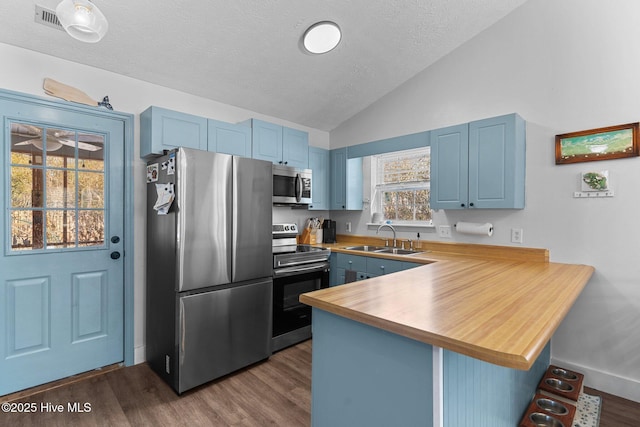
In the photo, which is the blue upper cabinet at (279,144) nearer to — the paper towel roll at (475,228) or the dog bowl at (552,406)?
the paper towel roll at (475,228)

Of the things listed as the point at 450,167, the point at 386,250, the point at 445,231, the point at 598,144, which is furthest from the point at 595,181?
the point at 386,250

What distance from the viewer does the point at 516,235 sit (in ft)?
9.34

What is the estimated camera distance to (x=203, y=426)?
196 centimetres

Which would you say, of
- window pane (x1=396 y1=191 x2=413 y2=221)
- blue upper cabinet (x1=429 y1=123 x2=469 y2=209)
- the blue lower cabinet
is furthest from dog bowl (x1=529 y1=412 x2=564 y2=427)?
window pane (x1=396 y1=191 x2=413 y2=221)

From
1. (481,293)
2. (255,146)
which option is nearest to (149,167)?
(255,146)

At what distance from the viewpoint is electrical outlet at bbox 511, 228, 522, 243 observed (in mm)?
2830

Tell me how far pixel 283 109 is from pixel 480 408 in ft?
11.1

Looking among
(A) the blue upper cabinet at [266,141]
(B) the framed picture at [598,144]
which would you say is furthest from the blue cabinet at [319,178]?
(B) the framed picture at [598,144]

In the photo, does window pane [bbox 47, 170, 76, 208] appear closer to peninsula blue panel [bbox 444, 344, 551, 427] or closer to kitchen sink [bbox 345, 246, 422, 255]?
kitchen sink [bbox 345, 246, 422, 255]

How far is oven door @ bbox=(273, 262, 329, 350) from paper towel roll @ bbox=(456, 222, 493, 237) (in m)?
1.46

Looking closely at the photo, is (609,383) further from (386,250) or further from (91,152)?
(91,152)

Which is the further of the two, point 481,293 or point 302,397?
point 302,397

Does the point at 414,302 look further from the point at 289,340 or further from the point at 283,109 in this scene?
the point at 283,109

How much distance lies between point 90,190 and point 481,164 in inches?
132
